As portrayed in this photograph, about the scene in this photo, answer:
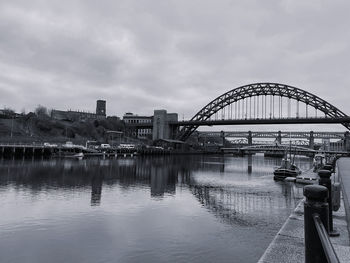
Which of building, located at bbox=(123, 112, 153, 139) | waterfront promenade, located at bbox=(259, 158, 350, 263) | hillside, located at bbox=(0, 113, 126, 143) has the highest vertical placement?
building, located at bbox=(123, 112, 153, 139)

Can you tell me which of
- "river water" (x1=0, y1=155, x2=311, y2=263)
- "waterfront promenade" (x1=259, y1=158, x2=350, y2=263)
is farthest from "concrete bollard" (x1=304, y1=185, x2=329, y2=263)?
"river water" (x1=0, y1=155, x2=311, y2=263)

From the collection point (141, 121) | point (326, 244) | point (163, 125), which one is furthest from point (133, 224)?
point (141, 121)

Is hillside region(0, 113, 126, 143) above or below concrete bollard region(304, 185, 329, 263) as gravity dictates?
above

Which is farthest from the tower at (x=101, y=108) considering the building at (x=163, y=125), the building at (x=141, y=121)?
the building at (x=163, y=125)

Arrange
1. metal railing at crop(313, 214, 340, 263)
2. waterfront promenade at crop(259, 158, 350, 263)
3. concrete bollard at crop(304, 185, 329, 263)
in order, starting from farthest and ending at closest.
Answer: waterfront promenade at crop(259, 158, 350, 263) < concrete bollard at crop(304, 185, 329, 263) < metal railing at crop(313, 214, 340, 263)

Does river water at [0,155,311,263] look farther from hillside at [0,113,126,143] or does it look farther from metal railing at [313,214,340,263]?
hillside at [0,113,126,143]

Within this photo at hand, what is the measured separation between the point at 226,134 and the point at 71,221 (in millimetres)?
158031

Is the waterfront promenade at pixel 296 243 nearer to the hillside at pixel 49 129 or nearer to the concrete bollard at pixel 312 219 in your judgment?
the concrete bollard at pixel 312 219

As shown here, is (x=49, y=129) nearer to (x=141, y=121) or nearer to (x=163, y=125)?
(x=163, y=125)

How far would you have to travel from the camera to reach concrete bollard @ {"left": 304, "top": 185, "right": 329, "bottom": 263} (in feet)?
9.45

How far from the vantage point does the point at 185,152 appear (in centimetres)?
12075

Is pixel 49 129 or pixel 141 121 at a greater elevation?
pixel 141 121

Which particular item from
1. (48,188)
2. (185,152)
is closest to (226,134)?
(185,152)

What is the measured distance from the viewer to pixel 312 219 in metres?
3.07
